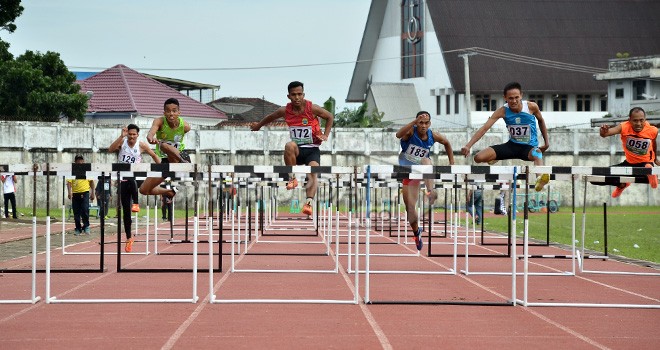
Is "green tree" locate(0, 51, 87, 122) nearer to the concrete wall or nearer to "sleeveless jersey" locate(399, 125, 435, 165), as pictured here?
the concrete wall

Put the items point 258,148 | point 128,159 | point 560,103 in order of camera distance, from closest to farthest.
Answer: point 128,159 → point 258,148 → point 560,103

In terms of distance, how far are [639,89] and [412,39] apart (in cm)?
1645

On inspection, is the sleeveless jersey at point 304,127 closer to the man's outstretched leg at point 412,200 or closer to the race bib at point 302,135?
the race bib at point 302,135

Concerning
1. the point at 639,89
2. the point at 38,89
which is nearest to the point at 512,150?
the point at 38,89

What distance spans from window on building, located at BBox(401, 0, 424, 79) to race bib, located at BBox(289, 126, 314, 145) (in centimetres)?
5905

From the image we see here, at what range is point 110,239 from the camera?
21.2m

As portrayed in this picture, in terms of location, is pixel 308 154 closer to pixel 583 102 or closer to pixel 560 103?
pixel 560 103

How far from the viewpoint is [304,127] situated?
42.9 ft

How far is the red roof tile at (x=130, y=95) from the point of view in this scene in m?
62.2

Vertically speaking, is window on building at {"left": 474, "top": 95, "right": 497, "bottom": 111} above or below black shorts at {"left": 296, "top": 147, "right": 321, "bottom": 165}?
above

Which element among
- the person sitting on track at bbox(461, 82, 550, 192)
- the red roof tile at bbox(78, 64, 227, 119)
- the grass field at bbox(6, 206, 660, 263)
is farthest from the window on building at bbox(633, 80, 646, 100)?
the person sitting on track at bbox(461, 82, 550, 192)

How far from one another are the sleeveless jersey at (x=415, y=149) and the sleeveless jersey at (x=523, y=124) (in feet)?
3.35

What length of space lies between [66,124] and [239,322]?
32.7 m

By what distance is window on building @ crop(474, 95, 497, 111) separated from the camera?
70.9m
